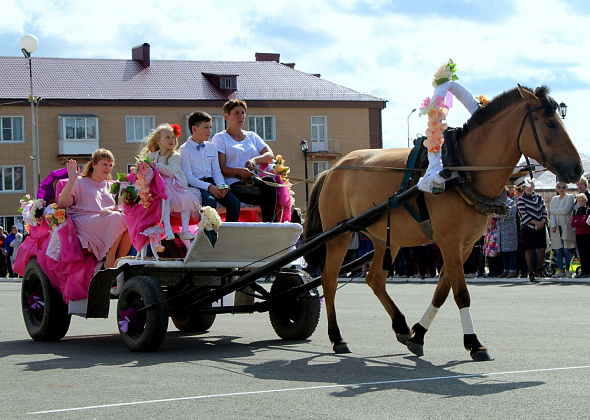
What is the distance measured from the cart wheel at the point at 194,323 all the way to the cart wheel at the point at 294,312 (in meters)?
1.36

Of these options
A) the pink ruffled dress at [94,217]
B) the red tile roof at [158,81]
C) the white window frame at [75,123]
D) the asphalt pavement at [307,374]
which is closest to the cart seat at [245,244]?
the asphalt pavement at [307,374]

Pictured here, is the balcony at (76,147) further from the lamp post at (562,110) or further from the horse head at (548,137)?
the horse head at (548,137)

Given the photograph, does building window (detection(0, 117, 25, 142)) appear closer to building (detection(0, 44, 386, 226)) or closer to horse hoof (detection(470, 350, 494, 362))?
building (detection(0, 44, 386, 226))

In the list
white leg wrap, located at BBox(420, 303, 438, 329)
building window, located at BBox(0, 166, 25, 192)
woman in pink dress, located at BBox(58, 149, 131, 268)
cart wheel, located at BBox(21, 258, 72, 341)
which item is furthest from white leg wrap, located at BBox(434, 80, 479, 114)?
building window, located at BBox(0, 166, 25, 192)

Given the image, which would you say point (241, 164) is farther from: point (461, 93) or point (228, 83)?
point (228, 83)

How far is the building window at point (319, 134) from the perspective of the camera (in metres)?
64.3

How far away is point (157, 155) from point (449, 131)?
3357 mm

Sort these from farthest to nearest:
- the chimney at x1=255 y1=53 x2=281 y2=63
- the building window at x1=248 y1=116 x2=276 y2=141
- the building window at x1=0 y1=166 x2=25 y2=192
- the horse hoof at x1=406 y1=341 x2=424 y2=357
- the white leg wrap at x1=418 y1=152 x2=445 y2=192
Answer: the chimney at x1=255 y1=53 x2=281 y2=63
the building window at x1=248 y1=116 x2=276 y2=141
the building window at x1=0 y1=166 x2=25 y2=192
the horse hoof at x1=406 y1=341 x2=424 y2=357
the white leg wrap at x1=418 y1=152 x2=445 y2=192

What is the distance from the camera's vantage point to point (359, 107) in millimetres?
64500

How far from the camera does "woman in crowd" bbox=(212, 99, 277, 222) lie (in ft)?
35.9

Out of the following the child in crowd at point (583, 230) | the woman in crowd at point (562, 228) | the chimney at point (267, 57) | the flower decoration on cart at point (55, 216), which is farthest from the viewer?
the chimney at point (267, 57)

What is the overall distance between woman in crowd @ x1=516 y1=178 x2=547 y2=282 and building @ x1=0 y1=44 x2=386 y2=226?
39783 mm

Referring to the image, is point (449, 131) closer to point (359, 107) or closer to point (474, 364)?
point (474, 364)

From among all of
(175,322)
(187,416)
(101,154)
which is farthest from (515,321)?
(187,416)
